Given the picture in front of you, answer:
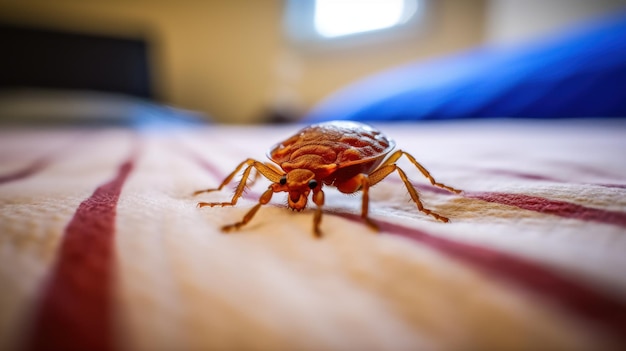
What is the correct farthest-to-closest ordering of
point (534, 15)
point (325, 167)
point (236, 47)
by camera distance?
1. point (236, 47)
2. point (534, 15)
3. point (325, 167)

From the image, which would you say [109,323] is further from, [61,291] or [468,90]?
[468,90]

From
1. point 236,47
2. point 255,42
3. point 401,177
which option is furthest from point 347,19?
point 401,177

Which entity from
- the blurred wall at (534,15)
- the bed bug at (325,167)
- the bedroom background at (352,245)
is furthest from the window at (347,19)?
the bed bug at (325,167)

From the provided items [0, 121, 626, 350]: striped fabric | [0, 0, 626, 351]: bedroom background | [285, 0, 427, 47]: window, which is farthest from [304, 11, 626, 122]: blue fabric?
[285, 0, 427, 47]: window

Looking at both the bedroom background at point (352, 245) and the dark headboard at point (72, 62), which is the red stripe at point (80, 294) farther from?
the dark headboard at point (72, 62)

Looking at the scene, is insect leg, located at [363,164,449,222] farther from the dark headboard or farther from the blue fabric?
Answer: the dark headboard

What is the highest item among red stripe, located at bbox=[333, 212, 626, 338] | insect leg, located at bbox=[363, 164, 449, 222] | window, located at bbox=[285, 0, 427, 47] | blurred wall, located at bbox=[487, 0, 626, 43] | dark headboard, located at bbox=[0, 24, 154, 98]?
window, located at bbox=[285, 0, 427, 47]

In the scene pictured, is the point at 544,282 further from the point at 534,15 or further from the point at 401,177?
the point at 534,15
